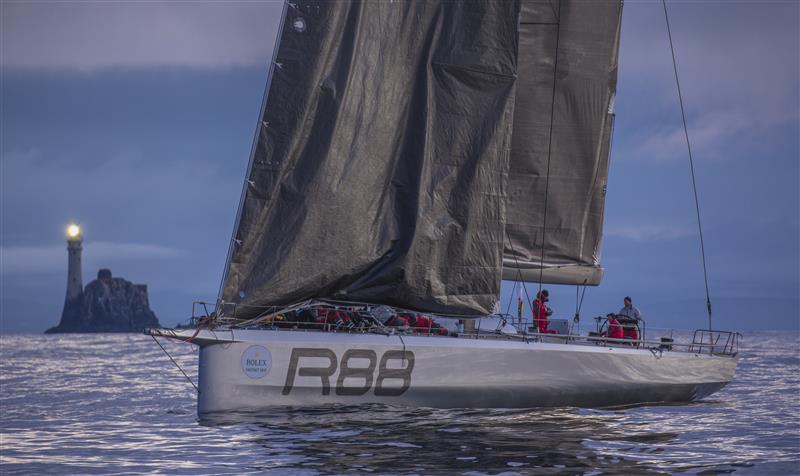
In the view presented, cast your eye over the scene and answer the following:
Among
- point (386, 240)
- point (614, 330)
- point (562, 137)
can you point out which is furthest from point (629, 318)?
point (386, 240)

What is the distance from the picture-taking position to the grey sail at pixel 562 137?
24797mm

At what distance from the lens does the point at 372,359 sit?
19.7 metres

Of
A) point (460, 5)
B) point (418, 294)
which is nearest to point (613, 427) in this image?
point (418, 294)

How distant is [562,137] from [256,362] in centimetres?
1053

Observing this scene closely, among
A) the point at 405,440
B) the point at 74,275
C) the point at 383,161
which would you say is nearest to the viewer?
the point at 405,440

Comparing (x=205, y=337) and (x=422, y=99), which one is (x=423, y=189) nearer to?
(x=422, y=99)

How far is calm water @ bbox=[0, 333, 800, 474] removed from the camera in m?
15.3

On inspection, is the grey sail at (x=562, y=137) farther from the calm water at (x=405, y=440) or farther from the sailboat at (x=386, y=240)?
the calm water at (x=405, y=440)

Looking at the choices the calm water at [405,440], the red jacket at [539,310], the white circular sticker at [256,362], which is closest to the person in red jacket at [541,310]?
the red jacket at [539,310]

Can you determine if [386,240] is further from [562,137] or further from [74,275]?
[74,275]

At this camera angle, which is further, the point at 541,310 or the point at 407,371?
the point at 541,310

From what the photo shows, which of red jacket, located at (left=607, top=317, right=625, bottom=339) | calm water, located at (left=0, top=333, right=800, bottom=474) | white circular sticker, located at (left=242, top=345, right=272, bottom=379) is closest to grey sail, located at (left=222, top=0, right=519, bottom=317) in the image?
white circular sticker, located at (left=242, top=345, right=272, bottom=379)

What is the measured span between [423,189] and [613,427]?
6141 mm

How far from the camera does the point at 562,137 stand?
25.5m
